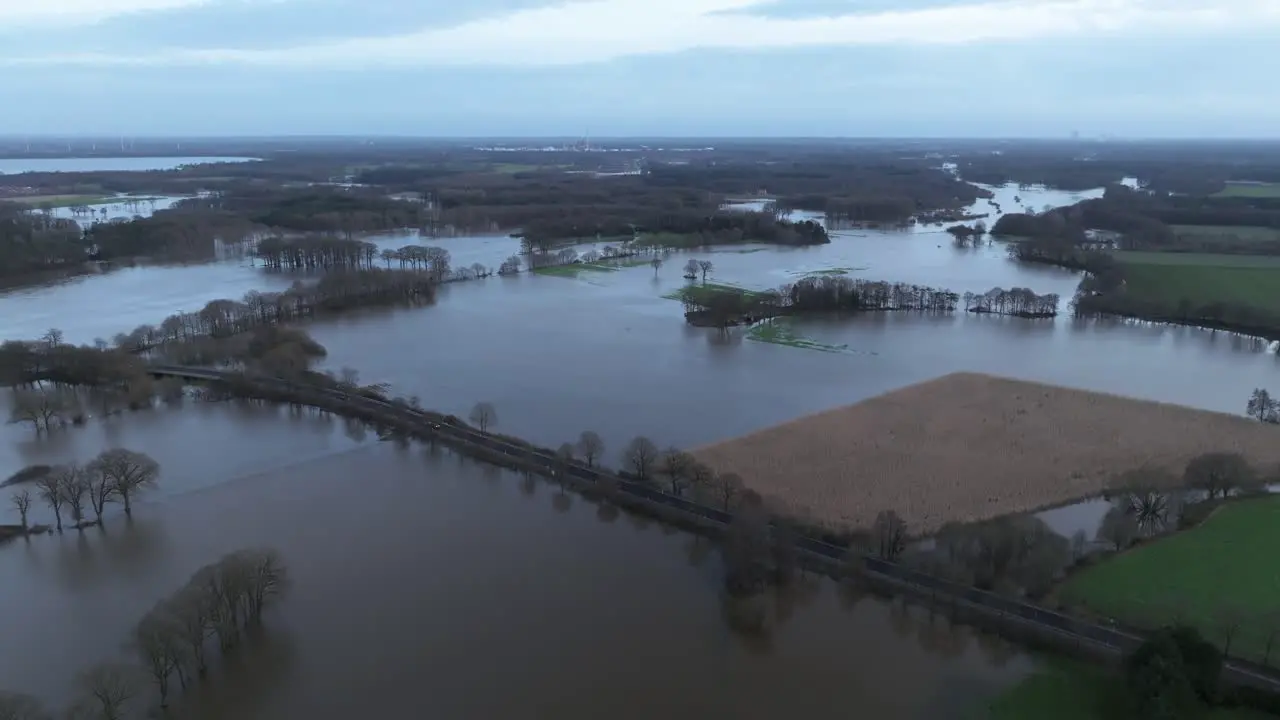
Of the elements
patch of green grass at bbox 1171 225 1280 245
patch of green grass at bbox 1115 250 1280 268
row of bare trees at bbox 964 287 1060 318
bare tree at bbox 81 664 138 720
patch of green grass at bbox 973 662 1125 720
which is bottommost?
patch of green grass at bbox 973 662 1125 720

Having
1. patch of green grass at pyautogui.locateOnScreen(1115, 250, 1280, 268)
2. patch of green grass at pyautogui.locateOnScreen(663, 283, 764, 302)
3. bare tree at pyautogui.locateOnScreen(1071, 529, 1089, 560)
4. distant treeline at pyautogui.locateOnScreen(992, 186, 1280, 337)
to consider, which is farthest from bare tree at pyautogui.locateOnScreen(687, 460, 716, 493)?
patch of green grass at pyautogui.locateOnScreen(1115, 250, 1280, 268)

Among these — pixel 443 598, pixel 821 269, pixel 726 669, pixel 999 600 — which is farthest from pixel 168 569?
pixel 821 269

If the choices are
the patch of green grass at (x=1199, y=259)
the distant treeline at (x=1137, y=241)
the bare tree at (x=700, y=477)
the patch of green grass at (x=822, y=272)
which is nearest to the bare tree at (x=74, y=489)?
the bare tree at (x=700, y=477)

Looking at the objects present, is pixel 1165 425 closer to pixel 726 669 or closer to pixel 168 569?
pixel 726 669

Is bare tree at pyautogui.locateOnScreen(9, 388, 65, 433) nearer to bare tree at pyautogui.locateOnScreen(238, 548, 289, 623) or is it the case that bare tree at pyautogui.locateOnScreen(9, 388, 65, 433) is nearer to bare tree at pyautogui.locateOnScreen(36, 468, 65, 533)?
bare tree at pyautogui.locateOnScreen(36, 468, 65, 533)

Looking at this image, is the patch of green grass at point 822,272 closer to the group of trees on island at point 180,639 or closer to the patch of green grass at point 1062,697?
the patch of green grass at point 1062,697

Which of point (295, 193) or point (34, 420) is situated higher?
point (295, 193)
